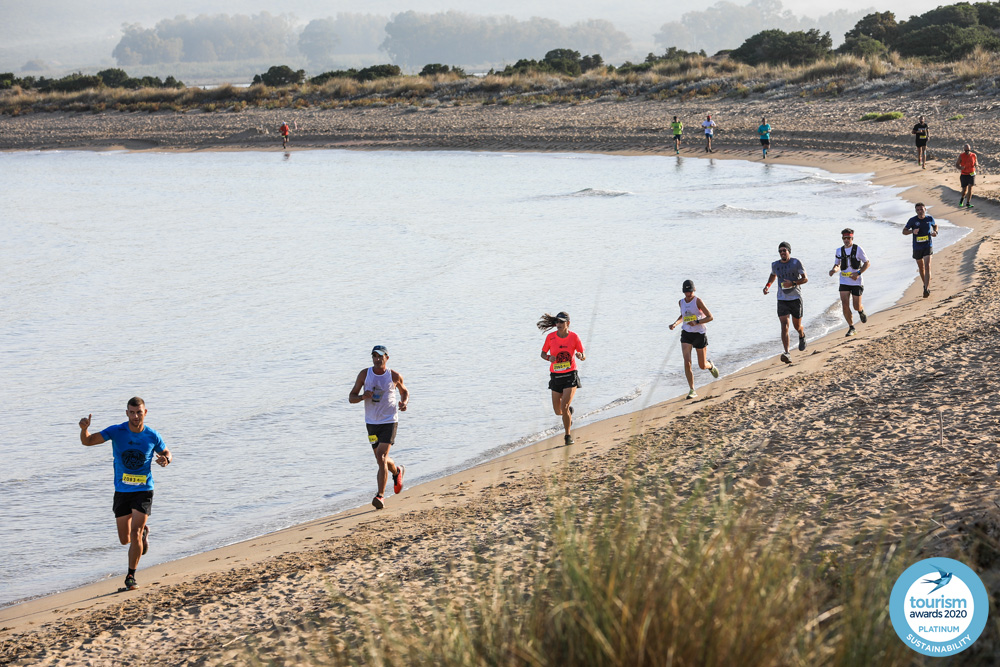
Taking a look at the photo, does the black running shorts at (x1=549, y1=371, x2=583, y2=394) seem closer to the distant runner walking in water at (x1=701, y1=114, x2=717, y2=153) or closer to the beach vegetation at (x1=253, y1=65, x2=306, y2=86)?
the distant runner walking in water at (x1=701, y1=114, x2=717, y2=153)

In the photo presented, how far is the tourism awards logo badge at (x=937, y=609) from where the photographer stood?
3.92m

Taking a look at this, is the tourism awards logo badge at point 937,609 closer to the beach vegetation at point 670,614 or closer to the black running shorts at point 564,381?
the beach vegetation at point 670,614

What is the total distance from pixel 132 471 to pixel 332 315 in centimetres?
929

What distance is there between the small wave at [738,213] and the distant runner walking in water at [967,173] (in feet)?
13.4

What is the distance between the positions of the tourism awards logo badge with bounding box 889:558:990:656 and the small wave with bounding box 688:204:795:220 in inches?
798

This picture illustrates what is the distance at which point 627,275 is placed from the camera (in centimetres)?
1823

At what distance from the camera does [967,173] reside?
20.4 m

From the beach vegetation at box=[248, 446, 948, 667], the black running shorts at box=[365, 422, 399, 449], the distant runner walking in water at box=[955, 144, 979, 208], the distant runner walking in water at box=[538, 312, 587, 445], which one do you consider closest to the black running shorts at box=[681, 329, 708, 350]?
the distant runner walking in water at box=[538, 312, 587, 445]

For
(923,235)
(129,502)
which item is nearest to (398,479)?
(129,502)

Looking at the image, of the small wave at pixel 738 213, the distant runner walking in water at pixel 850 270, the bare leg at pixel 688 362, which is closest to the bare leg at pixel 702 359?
the bare leg at pixel 688 362

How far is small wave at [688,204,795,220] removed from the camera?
23.9 meters

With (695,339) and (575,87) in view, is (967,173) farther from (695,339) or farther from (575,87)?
(575,87)

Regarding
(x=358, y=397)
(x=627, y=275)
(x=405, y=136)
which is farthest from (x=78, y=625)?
(x=405, y=136)

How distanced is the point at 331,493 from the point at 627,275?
1031 cm
